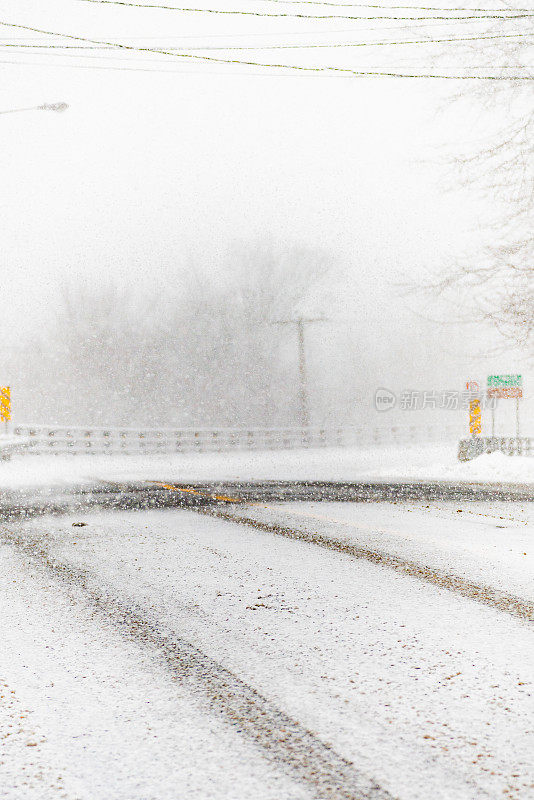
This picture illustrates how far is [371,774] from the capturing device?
2.81 meters

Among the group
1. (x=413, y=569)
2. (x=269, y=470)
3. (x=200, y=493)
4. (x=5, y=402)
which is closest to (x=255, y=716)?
(x=413, y=569)

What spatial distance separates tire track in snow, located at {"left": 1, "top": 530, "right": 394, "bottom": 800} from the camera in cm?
276

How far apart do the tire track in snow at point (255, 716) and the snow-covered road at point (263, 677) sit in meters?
0.01

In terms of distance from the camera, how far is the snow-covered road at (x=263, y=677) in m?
2.85

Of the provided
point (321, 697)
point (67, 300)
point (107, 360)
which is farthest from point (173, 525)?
point (67, 300)

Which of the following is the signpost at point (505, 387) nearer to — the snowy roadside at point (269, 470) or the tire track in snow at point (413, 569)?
the snowy roadside at point (269, 470)

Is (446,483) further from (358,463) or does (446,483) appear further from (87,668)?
(87,668)

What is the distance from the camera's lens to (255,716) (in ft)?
11.1

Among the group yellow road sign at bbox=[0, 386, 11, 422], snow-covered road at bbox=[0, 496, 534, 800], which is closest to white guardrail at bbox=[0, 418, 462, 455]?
yellow road sign at bbox=[0, 386, 11, 422]

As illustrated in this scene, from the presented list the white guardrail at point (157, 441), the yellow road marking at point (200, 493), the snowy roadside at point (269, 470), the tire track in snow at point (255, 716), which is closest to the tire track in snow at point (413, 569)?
the tire track in snow at point (255, 716)

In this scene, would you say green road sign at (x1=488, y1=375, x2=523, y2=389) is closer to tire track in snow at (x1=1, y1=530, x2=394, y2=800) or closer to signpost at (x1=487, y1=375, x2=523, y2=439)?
signpost at (x1=487, y1=375, x2=523, y2=439)

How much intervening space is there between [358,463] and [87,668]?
20887 millimetres

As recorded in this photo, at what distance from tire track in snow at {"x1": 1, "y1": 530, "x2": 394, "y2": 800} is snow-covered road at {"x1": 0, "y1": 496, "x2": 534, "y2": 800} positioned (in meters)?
0.01

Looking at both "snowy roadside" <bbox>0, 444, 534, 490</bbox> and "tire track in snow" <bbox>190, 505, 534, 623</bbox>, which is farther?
"snowy roadside" <bbox>0, 444, 534, 490</bbox>
